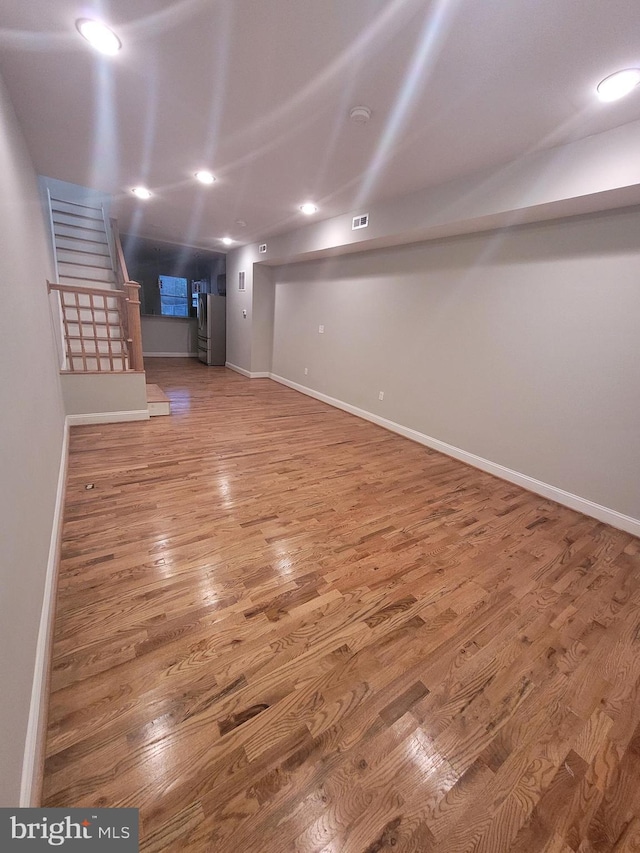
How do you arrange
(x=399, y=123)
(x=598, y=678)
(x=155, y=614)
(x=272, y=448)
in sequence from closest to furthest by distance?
(x=598, y=678)
(x=155, y=614)
(x=399, y=123)
(x=272, y=448)

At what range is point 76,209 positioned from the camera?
204 inches

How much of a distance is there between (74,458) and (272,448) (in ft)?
5.98

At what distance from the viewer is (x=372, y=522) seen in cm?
241

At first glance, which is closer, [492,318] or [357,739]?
[357,739]

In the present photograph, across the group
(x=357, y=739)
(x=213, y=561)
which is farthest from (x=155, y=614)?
(x=357, y=739)

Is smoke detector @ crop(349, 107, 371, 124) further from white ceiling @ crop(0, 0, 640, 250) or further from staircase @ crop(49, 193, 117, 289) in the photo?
staircase @ crop(49, 193, 117, 289)

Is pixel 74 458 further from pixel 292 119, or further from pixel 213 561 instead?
pixel 292 119

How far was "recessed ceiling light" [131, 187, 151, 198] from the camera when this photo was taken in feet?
12.7

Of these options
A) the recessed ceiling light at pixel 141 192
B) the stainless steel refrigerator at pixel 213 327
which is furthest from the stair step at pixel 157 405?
the stainless steel refrigerator at pixel 213 327

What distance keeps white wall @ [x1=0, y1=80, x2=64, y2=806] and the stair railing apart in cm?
138

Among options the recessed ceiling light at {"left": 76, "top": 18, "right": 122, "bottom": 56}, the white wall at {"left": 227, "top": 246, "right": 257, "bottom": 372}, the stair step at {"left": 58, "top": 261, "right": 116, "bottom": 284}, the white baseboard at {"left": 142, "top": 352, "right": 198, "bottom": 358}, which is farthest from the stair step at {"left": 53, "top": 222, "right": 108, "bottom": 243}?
the recessed ceiling light at {"left": 76, "top": 18, "right": 122, "bottom": 56}

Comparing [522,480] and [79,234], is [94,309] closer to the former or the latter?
[79,234]

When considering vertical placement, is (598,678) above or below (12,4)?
below

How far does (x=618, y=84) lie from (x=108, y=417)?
4987 mm
